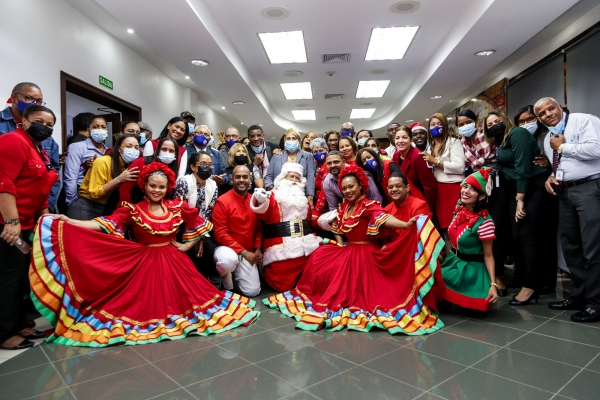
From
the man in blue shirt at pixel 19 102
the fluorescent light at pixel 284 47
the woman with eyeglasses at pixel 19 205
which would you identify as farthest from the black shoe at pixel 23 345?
the fluorescent light at pixel 284 47

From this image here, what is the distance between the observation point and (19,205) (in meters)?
2.86

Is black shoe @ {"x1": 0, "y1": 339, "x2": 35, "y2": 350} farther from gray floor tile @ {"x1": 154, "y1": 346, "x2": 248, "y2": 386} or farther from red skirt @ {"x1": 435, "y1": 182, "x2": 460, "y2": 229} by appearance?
red skirt @ {"x1": 435, "y1": 182, "x2": 460, "y2": 229}

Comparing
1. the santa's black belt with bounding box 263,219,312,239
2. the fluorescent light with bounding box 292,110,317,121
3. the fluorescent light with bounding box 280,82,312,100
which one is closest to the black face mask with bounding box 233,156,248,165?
the santa's black belt with bounding box 263,219,312,239

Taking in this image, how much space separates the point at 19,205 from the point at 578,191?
4412 mm

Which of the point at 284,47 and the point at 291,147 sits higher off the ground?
the point at 284,47

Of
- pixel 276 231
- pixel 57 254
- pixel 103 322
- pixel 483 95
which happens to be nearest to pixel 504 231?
pixel 276 231

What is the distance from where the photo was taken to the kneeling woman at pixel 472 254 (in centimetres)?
331

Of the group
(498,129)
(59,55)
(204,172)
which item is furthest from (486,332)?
(59,55)

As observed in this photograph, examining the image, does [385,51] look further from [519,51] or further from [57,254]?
[57,254]

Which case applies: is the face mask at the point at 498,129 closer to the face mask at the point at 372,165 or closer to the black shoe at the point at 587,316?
the face mask at the point at 372,165

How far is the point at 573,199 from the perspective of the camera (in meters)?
3.33

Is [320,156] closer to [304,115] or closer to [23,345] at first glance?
[23,345]

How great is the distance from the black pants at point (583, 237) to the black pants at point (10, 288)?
14.4 feet

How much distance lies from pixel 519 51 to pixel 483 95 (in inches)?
76.8
